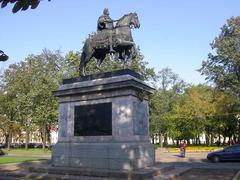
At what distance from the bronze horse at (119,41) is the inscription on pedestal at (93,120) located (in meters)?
3.06

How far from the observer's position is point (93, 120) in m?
17.3

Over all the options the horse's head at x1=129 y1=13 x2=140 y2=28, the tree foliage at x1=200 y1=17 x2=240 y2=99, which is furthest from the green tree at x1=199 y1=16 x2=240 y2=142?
the horse's head at x1=129 y1=13 x2=140 y2=28

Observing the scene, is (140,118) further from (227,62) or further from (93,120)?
(227,62)

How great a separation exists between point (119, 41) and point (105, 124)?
177 inches

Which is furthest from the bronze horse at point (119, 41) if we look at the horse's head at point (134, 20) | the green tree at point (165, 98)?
the green tree at point (165, 98)

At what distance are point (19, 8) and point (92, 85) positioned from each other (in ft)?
43.4

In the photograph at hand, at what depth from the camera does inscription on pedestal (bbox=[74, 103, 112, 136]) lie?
665 inches

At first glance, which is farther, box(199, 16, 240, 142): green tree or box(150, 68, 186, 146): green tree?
box(150, 68, 186, 146): green tree

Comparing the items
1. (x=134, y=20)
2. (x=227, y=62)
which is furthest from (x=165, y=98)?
→ (x=134, y=20)

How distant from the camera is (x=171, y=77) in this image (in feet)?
250

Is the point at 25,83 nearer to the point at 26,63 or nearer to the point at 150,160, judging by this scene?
the point at 26,63

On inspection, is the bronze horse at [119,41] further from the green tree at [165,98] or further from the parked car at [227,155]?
the green tree at [165,98]

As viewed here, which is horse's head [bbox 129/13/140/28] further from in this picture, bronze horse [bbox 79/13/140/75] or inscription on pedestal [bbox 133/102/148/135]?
inscription on pedestal [bbox 133/102/148/135]

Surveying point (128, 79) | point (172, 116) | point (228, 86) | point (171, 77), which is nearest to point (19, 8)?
point (128, 79)
